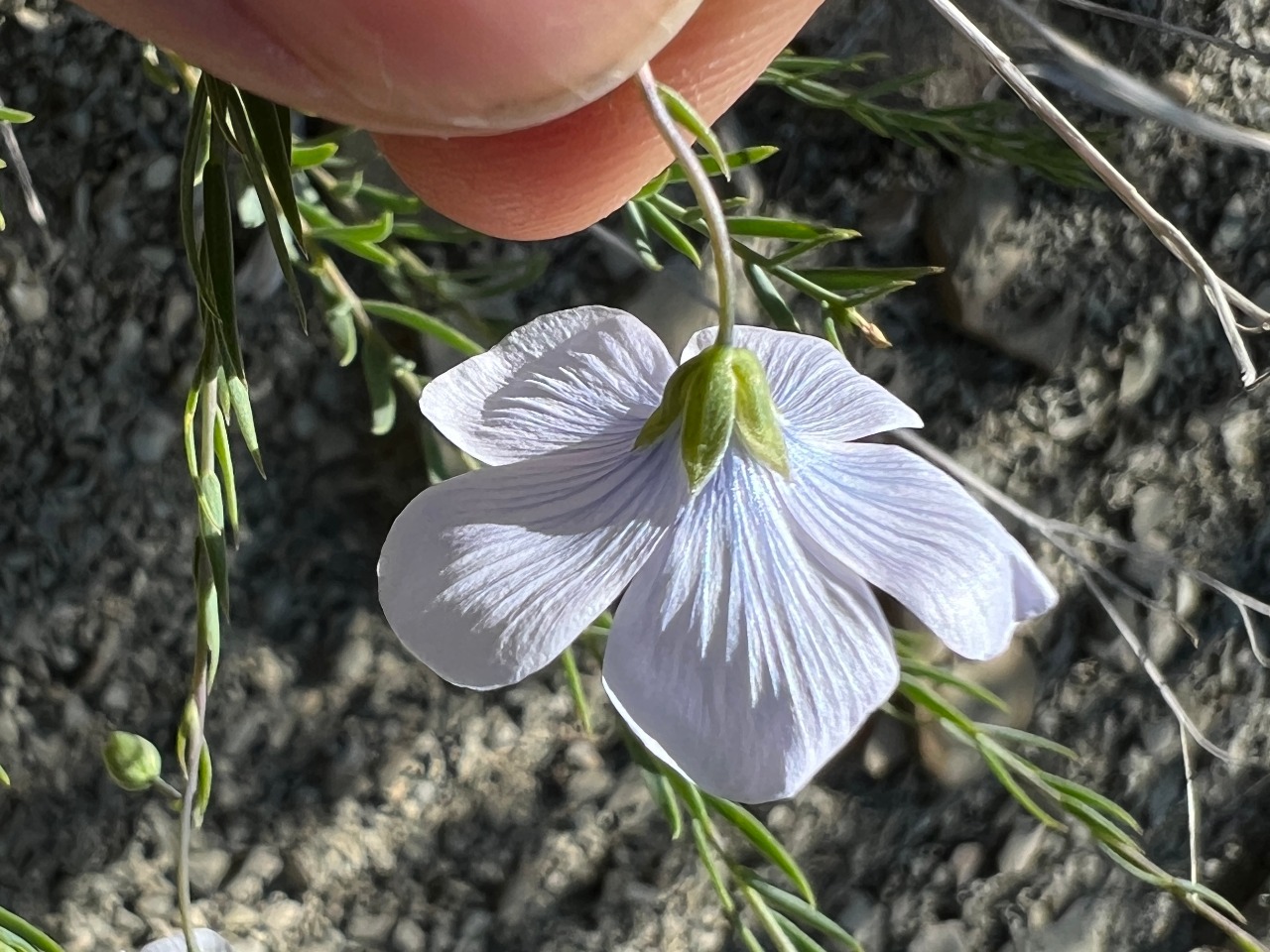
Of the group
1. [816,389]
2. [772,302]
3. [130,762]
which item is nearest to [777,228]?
[772,302]

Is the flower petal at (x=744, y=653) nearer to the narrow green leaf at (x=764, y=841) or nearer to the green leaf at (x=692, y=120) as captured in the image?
the green leaf at (x=692, y=120)

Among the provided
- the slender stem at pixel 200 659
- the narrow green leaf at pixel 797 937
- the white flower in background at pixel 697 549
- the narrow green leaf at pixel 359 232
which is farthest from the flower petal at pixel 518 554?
the narrow green leaf at pixel 797 937

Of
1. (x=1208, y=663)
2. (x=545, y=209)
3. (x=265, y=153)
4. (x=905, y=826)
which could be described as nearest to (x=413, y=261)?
(x=545, y=209)

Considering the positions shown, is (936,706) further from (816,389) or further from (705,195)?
(705,195)

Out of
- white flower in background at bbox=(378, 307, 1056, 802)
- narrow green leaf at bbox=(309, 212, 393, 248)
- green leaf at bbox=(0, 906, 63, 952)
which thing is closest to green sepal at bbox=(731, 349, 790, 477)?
white flower in background at bbox=(378, 307, 1056, 802)

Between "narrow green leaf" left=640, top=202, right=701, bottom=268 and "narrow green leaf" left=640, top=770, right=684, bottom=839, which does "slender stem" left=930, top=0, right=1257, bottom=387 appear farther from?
"narrow green leaf" left=640, top=770, right=684, bottom=839

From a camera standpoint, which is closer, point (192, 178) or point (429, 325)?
point (192, 178)
